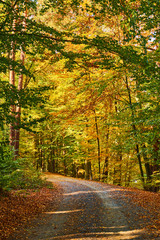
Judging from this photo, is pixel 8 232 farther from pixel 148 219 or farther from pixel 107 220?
pixel 148 219

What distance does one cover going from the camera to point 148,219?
7109 mm

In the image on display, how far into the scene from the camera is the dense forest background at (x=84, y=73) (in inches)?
233

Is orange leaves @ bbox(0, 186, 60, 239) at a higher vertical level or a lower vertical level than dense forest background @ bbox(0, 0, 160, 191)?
lower

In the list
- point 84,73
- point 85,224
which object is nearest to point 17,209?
point 85,224

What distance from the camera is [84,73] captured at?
782cm

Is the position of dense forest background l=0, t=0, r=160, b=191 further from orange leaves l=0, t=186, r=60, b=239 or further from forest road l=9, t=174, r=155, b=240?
forest road l=9, t=174, r=155, b=240

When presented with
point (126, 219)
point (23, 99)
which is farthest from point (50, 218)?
point (23, 99)

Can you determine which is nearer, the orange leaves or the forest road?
the forest road

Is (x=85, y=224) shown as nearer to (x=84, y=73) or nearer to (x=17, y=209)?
(x=17, y=209)

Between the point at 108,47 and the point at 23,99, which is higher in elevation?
the point at 108,47

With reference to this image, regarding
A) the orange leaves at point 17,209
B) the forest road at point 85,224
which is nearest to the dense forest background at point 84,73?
the orange leaves at point 17,209

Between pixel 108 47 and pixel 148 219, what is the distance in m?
6.10

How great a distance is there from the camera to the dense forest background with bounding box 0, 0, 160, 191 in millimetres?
5926

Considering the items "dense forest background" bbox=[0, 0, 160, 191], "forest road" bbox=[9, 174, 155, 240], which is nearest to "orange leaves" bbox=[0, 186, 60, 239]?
"forest road" bbox=[9, 174, 155, 240]
